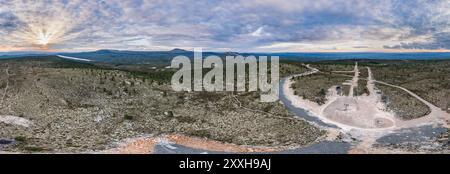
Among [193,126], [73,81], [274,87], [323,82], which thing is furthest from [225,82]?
[193,126]

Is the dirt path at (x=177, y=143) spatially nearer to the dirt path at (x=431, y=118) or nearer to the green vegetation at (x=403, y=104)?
the dirt path at (x=431, y=118)

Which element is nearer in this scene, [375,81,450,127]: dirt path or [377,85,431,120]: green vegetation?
[375,81,450,127]: dirt path

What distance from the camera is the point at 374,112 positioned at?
5966 centimetres

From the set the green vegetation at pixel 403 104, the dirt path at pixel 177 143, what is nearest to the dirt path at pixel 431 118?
the green vegetation at pixel 403 104

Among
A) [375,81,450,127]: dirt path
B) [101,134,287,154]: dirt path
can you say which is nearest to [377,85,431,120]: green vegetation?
[375,81,450,127]: dirt path

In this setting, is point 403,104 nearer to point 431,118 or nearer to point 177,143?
point 431,118

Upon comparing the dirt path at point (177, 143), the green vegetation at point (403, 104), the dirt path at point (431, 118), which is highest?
the green vegetation at point (403, 104)

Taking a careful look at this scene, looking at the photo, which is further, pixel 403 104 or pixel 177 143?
pixel 403 104

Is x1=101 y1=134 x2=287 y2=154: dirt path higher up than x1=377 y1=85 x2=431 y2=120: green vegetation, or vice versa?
x1=377 y1=85 x2=431 y2=120: green vegetation

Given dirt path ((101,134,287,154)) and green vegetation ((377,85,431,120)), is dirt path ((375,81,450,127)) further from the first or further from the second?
dirt path ((101,134,287,154))

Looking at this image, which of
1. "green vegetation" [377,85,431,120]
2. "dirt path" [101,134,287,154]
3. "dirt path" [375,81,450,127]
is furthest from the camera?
"green vegetation" [377,85,431,120]

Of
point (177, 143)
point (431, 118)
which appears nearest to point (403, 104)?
Answer: point (431, 118)

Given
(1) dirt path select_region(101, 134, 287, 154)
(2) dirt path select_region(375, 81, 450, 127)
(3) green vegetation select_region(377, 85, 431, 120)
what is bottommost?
(1) dirt path select_region(101, 134, 287, 154)

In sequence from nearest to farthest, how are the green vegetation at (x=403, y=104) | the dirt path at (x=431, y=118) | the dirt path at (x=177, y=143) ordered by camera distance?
the dirt path at (x=177, y=143)
the dirt path at (x=431, y=118)
the green vegetation at (x=403, y=104)
